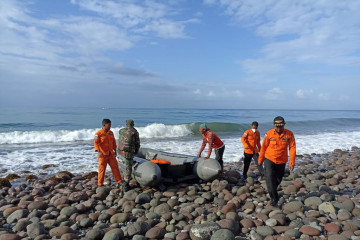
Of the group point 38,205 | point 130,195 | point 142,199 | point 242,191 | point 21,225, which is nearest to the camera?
point 21,225

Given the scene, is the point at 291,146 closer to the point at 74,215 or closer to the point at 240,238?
the point at 240,238

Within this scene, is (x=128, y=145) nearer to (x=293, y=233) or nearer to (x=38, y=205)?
(x=38, y=205)

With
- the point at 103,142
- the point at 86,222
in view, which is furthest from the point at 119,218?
the point at 103,142

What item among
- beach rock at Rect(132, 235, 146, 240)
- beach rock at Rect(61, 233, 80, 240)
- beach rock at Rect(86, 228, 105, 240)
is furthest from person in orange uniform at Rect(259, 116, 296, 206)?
beach rock at Rect(61, 233, 80, 240)

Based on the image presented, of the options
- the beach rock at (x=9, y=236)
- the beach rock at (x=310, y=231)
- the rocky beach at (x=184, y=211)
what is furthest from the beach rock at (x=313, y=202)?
the beach rock at (x=9, y=236)

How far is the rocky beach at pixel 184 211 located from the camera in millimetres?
4234

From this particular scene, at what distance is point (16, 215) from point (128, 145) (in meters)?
2.58

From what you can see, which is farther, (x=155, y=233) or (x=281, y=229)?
(x=281, y=229)

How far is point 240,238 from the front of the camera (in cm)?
409

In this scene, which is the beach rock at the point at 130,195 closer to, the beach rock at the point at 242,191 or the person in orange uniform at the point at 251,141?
the beach rock at the point at 242,191

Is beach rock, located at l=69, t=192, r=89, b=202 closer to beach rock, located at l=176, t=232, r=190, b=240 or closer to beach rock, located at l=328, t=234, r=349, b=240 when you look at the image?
beach rock, located at l=176, t=232, r=190, b=240

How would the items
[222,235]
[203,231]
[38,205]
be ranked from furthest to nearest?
1. [38,205]
2. [203,231]
3. [222,235]

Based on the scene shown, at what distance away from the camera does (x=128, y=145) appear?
6457 millimetres

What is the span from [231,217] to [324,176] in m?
4.70
